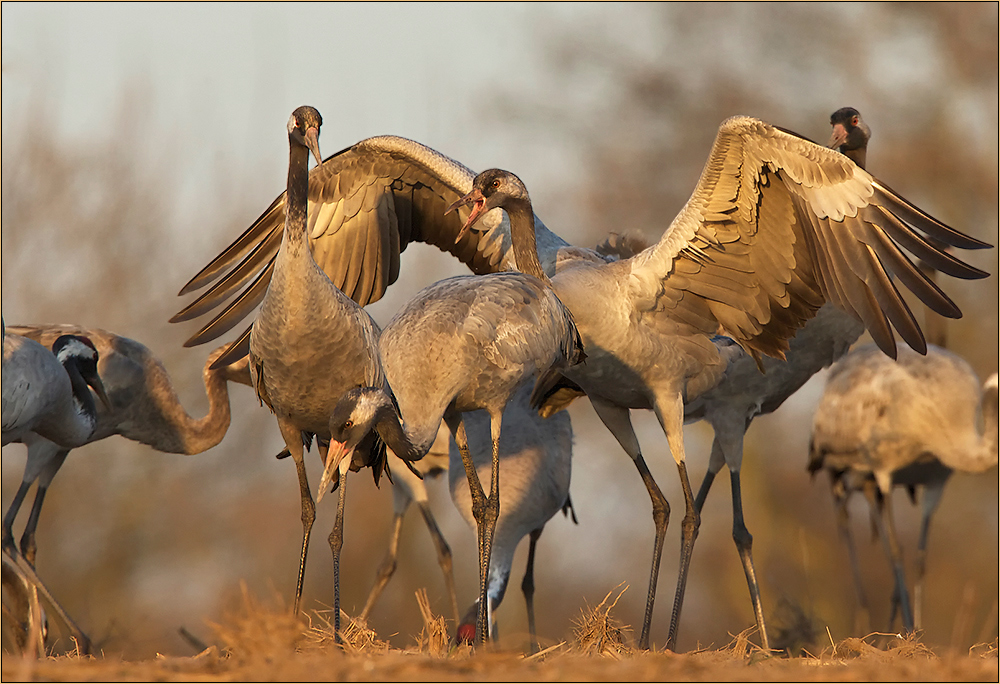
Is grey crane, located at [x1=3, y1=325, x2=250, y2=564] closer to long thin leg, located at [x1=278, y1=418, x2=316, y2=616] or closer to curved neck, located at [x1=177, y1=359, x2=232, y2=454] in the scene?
curved neck, located at [x1=177, y1=359, x2=232, y2=454]

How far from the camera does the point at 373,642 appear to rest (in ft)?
17.6

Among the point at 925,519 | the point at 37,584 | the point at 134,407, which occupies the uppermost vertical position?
the point at 134,407

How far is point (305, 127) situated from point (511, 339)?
1127 millimetres

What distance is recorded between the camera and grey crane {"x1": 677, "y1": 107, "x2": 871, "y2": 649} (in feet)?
23.3

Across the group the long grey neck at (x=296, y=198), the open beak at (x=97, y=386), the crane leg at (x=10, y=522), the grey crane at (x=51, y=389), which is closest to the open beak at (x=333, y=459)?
the long grey neck at (x=296, y=198)

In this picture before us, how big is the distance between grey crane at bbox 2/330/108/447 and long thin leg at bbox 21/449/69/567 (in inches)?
14.7

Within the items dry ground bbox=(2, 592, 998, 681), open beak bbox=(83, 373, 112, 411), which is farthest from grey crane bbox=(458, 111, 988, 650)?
open beak bbox=(83, 373, 112, 411)

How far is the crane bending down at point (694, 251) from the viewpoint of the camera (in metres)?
5.86

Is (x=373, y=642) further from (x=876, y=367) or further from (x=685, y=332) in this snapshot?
(x=876, y=367)

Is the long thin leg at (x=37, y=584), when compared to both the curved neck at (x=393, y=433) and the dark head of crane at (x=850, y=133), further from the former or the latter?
the dark head of crane at (x=850, y=133)

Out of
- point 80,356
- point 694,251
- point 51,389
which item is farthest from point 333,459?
point 80,356

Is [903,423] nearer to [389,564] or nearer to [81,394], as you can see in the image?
[389,564]

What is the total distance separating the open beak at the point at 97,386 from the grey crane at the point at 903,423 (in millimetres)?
4690

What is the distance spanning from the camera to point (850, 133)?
7.48m
